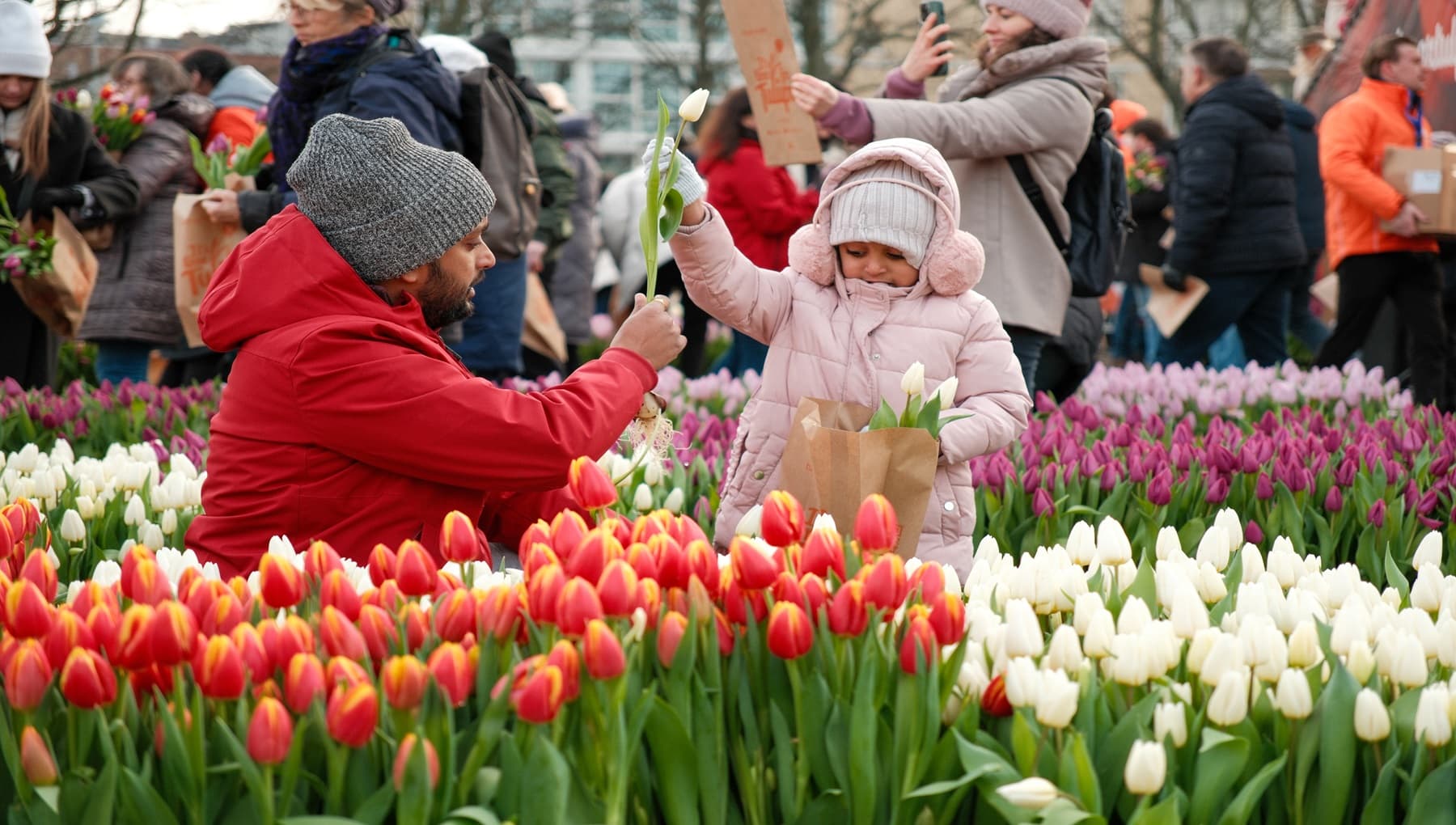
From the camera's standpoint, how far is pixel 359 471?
286 cm

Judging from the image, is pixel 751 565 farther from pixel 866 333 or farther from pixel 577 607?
pixel 866 333

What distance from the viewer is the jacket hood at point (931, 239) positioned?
10.6 ft

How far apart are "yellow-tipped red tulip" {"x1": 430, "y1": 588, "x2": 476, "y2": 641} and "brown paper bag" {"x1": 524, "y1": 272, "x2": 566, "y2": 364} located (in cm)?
619

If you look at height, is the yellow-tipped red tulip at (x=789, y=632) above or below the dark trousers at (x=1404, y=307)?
above

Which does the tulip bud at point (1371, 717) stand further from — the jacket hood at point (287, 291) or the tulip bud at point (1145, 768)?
the jacket hood at point (287, 291)

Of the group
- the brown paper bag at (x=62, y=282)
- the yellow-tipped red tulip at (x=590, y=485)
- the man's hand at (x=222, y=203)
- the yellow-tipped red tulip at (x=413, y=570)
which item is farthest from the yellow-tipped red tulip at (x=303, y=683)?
the brown paper bag at (x=62, y=282)

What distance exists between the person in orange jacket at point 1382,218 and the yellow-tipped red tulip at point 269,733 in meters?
6.59

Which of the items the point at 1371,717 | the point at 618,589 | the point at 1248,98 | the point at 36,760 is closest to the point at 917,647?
the point at 618,589

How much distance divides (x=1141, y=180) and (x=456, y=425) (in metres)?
7.97

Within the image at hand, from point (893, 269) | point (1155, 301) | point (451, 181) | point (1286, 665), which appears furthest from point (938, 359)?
point (1155, 301)

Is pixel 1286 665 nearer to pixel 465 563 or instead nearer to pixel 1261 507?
pixel 465 563

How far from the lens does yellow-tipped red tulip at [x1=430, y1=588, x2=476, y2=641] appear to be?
6.54 feet

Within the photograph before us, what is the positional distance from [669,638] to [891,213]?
57.9 inches

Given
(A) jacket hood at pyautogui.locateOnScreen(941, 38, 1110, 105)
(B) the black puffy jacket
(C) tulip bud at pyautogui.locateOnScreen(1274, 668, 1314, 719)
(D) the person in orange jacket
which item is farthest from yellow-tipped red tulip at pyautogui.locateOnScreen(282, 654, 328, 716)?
(B) the black puffy jacket
